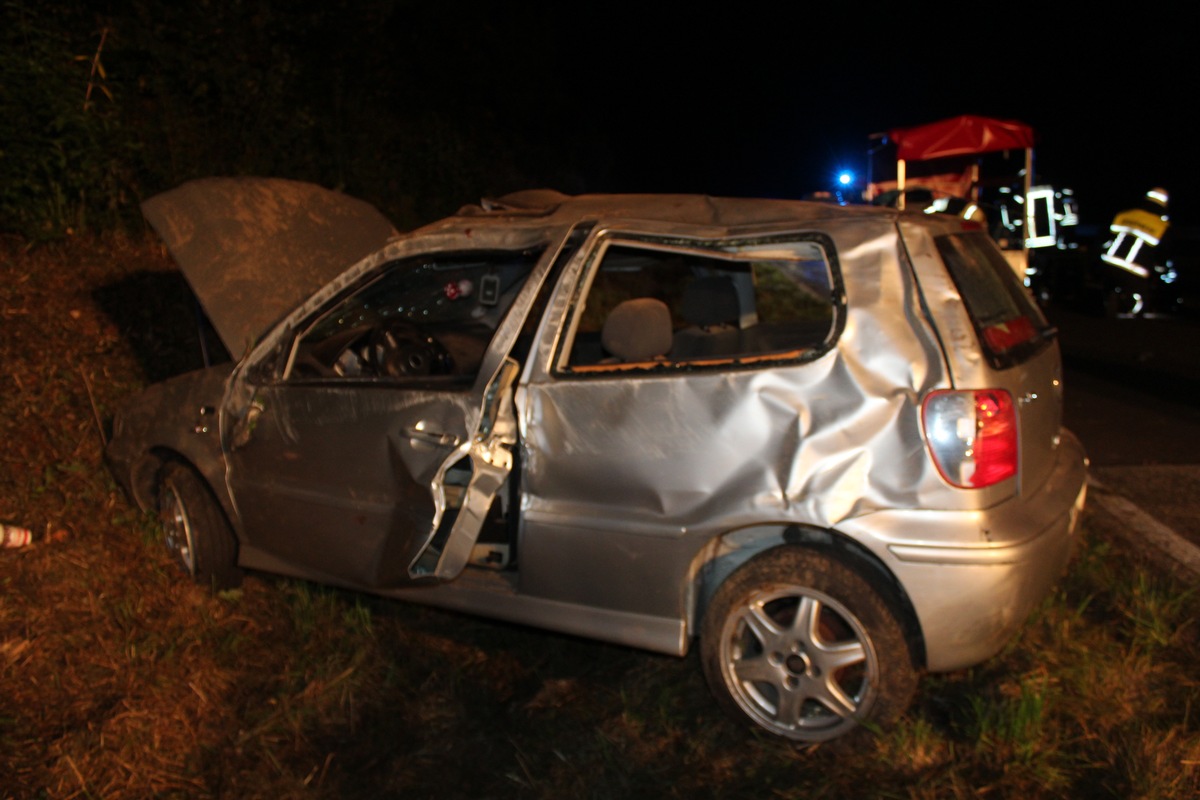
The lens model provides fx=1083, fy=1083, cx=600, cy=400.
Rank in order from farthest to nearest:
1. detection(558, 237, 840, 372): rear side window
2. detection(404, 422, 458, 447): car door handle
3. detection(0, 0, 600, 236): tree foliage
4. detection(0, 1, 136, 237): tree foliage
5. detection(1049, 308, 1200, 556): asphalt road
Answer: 1. detection(0, 0, 600, 236): tree foliage
2. detection(0, 1, 136, 237): tree foliage
3. detection(1049, 308, 1200, 556): asphalt road
4. detection(404, 422, 458, 447): car door handle
5. detection(558, 237, 840, 372): rear side window

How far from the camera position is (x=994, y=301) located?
3.59 m

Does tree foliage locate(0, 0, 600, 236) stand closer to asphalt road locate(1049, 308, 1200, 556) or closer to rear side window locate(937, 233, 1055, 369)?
rear side window locate(937, 233, 1055, 369)

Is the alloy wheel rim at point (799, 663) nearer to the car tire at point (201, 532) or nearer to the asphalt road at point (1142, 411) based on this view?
the car tire at point (201, 532)

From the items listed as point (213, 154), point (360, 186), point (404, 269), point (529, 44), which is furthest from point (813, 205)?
point (529, 44)

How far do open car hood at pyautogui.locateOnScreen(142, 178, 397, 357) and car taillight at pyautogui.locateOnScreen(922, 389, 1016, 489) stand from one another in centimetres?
241

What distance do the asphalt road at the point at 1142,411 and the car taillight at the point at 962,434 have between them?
2436 millimetres

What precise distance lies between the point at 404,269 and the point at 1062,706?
2.78 meters

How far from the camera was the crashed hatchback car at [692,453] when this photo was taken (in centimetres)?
312

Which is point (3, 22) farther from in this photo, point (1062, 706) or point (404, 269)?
point (1062, 706)

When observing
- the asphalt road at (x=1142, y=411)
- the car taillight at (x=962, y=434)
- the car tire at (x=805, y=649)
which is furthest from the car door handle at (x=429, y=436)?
the asphalt road at (x=1142, y=411)

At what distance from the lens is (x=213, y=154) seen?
9211 mm

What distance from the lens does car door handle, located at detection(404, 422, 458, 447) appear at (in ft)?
12.1

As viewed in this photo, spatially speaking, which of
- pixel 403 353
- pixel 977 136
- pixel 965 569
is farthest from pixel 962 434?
pixel 977 136

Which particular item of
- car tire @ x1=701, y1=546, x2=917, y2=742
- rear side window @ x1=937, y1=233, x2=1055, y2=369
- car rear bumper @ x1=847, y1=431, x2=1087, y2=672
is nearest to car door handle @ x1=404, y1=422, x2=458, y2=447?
car tire @ x1=701, y1=546, x2=917, y2=742
